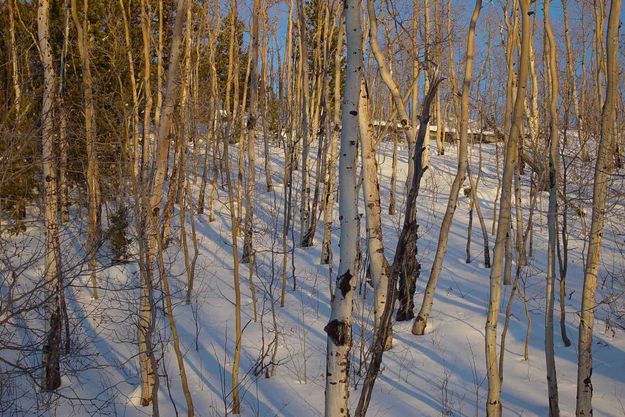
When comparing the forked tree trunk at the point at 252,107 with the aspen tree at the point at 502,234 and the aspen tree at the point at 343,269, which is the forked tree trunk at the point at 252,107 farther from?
the aspen tree at the point at 502,234

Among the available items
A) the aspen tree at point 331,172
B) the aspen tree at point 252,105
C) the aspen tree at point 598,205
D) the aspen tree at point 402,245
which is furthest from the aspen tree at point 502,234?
the aspen tree at point 331,172

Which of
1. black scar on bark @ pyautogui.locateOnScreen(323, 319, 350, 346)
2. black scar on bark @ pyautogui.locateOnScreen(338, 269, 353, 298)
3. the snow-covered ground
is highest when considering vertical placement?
black scar on bark @ pyautogui.locateOnScreen(338, 269, 353, 298)

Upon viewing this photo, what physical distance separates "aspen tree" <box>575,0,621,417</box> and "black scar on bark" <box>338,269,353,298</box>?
2.74 metres

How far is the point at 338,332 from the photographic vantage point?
4.11 metres

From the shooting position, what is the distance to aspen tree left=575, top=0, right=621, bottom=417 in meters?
5.14

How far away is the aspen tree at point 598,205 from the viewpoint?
5145 mm

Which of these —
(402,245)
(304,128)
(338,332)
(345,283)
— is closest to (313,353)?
(338,332)

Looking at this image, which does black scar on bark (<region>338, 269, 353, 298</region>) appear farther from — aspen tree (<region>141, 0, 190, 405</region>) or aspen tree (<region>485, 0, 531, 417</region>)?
aspen tree (<region>141, 0, 190, 405</region>)

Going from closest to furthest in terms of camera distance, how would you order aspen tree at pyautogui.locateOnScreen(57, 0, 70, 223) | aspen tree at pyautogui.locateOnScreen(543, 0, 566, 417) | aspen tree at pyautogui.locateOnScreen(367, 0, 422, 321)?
aspen tree at pyautogui.locateOnScreen(543, 0, 566, 417)
aspen tree at pyautogui.locateOnScreen(367, 0, 422, 321)
aspen tree at pyautogui.locateOnScreen(57, 0, 70, 223)

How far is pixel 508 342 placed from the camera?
828 cm

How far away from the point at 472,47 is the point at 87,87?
6759 millimetres

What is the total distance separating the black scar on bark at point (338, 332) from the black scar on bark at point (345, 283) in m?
0.25

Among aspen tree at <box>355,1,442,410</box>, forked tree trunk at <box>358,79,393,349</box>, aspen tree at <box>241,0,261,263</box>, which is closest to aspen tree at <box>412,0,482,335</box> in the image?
forked tree trunk at <box>358,79,393,349</box>

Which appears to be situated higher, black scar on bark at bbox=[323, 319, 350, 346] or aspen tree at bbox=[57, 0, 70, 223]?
aspen tree at bbox=[57, 0, 70, 223]
